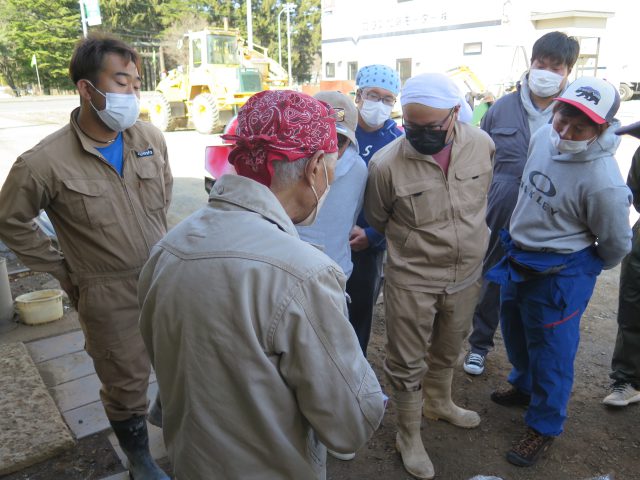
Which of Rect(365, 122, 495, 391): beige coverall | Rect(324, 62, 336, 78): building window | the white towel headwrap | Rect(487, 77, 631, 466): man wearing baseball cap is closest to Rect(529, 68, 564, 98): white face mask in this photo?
Rect(487, 77, 631, 466): man wearing baseball cap

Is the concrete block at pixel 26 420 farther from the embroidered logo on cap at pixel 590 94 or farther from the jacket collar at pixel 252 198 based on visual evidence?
the embroidered logo on cap at pixel 590 94

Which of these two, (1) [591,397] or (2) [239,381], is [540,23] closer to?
(1) [591,397]

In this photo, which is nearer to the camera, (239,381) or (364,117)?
(239,381)

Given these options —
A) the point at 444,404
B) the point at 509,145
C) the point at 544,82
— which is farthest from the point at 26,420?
the point at 544,82

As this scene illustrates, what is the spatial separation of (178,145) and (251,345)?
13.5 meters

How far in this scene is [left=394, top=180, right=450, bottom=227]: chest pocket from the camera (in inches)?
92.9

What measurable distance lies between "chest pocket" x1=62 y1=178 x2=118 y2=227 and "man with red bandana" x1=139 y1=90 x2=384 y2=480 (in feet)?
3.61

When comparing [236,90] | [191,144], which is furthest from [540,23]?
[191,144]

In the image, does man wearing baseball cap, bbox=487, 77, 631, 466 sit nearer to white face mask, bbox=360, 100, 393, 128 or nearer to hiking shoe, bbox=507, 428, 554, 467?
hiking shoe, bbox=507, 428, 554, 467

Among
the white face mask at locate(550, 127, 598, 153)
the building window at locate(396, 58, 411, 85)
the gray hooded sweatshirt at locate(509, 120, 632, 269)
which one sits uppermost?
the building window at locate(396, 58, 411, 85)

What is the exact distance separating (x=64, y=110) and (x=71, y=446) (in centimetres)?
2404

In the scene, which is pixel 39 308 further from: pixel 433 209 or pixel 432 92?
pixel 432 92

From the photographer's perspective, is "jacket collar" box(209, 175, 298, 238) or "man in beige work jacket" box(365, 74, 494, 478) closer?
"jacket collar" box(209, 175, 298, 238)

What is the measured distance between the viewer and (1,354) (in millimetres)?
3422
